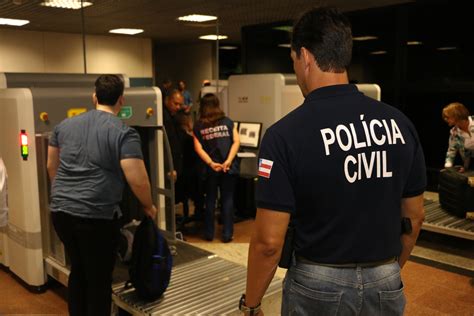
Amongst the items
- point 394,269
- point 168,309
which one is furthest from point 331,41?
point 168,309

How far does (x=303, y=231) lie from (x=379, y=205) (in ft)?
0.77

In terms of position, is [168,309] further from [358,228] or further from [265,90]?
[265,90]

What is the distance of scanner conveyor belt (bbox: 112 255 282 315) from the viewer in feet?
9.57

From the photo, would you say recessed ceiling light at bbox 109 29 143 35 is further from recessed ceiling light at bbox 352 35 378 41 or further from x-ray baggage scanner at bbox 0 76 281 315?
x-ray baggage scanner at bbox 0 76 281 315

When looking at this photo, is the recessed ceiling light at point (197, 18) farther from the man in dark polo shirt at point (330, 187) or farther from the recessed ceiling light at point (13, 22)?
the man in dark polo shirt at point (330, 187)

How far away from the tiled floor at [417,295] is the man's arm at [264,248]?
2278 millimetres

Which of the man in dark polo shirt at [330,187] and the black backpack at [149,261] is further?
the black backpack at [149,261]

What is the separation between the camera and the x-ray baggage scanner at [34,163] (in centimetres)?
357

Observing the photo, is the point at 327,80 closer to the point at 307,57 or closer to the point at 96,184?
the point at 307,57

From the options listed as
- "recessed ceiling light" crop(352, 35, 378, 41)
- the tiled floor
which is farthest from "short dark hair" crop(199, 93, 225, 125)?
"recessed ceiling light" crop(352, 35, 378, 41)

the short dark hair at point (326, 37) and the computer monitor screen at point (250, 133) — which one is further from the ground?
the short dark hair at point (326, 37)

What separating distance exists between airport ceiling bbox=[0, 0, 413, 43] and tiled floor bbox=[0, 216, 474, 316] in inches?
138

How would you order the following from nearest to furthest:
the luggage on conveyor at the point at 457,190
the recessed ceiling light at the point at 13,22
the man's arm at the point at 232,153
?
the luggage on conveyor at the point at 457,190
the man's arm at the point at 232,153
the recessed ceiling light at the point at 13,22

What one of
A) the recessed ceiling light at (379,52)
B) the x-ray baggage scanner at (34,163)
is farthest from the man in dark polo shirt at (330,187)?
the recessed ceiling light at (379,52)
